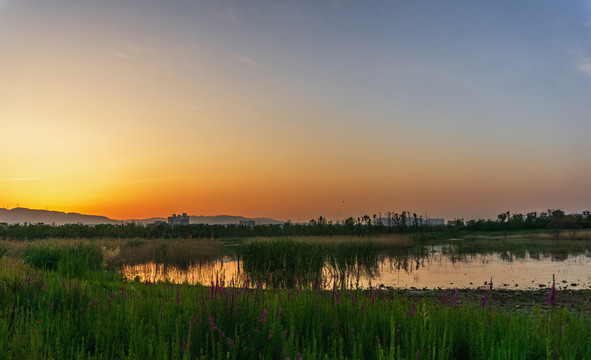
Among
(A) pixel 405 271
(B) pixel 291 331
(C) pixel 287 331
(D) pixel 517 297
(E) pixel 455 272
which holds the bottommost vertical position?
(A) pixel 405 271

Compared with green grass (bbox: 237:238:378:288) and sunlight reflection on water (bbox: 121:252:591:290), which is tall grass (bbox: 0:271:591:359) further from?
green grass (bbox: 237:238:378:288)

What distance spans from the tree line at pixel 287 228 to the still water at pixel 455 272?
756 inches

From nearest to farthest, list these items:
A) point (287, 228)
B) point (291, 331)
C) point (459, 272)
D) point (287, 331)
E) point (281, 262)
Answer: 1. point (291, 331)
2. point (287, 331)
3. point (281, 262)
4. point (459, 272)
5. point (287, 228)

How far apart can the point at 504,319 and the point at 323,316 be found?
2480mm

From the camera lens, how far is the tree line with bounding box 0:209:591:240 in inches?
1852

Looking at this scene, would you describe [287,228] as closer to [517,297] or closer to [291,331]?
[517,297]

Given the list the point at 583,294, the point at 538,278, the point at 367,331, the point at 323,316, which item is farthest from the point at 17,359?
the point at 538,278

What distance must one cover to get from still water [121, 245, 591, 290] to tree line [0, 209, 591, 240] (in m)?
19.2

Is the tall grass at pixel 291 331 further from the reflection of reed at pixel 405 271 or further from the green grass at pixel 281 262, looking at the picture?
the green grass at pixel 281 262

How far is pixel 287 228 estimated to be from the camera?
190ft

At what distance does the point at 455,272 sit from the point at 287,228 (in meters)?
37.4

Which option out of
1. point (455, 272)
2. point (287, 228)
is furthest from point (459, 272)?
point (287, 228)

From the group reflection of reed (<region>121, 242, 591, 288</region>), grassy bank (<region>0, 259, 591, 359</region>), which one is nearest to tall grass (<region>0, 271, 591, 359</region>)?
grassy bank (<region>0, 259, 591, 359</region>)

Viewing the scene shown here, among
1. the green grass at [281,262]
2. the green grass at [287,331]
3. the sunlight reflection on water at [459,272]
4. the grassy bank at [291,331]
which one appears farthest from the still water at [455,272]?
the grassy bank at [291,331]
